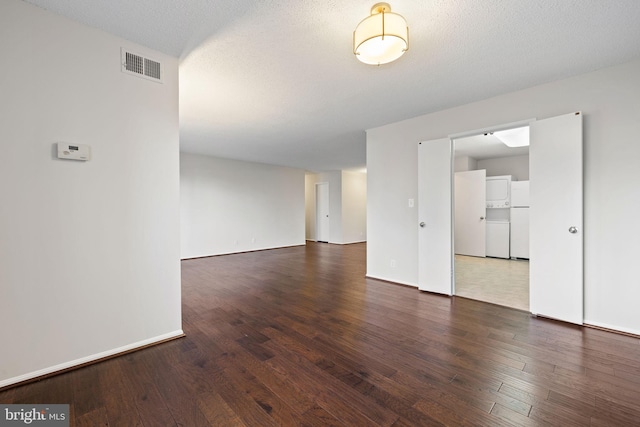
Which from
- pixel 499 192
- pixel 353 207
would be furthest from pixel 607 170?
pixel 353 207

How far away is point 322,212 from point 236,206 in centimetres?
343

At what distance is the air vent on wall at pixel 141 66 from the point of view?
2115 millimetres

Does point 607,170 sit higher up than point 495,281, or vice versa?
point 607,170

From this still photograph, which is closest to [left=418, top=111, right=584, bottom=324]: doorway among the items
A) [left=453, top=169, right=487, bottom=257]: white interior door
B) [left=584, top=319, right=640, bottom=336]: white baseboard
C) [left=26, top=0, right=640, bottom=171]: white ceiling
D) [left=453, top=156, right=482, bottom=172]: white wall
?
[left=584, top=319, right=640, bottom=336]: white baseboard

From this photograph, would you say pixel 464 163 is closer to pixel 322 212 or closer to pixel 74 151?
pixel 322 212

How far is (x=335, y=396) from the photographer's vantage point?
157 centimetres

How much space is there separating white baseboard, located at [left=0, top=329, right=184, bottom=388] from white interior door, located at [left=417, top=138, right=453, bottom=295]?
3.07 m

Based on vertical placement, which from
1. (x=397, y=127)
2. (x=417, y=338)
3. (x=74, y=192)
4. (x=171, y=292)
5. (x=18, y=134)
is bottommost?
(x=417, y=338)

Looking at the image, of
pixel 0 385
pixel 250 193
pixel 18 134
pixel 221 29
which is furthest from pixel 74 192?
pixel 250 193

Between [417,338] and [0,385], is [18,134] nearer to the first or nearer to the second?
[0,385]

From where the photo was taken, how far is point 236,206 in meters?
7.15

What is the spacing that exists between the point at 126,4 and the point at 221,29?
0.59 meters

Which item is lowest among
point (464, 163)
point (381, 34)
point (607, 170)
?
point (607, 170)

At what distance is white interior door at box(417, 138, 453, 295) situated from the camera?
3.49 metres
